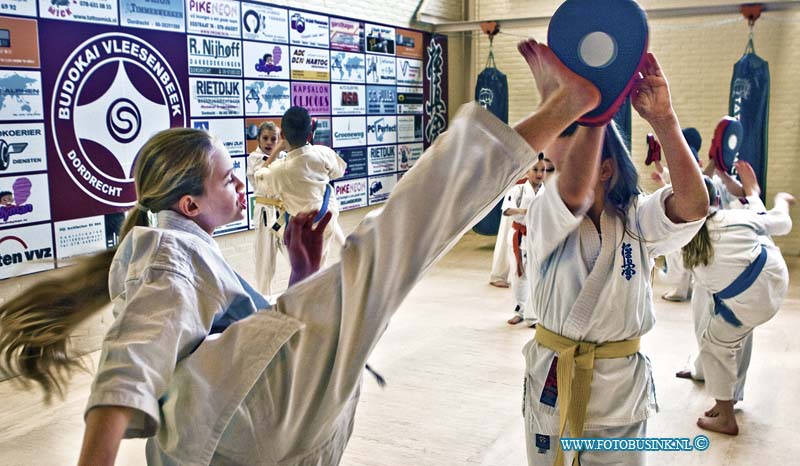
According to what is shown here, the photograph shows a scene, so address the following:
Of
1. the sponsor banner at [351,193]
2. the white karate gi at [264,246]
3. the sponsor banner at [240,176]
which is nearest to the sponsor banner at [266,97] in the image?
the sponsor banner at [240,176]

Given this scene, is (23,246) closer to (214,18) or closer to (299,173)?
(299,173)

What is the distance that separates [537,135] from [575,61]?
19.1 inches

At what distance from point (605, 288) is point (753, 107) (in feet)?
21.7

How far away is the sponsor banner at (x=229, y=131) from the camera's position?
639 centimetres

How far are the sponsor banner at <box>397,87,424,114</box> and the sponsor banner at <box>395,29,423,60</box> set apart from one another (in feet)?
1.39

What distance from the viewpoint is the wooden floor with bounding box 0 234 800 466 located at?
3721 mm

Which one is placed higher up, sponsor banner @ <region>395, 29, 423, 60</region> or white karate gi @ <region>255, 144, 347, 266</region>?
sponsor banner @ <region>395, 29, 423, 60</region>

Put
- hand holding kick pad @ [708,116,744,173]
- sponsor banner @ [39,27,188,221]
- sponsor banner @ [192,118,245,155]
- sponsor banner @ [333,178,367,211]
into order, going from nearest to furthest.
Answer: hand holding kick pad @ [708,116,744,173], sponsor banner @ [39,27,188,221], sponsor banner @ [192,118,245,155], sponsor banner @ [333,178,367,211]

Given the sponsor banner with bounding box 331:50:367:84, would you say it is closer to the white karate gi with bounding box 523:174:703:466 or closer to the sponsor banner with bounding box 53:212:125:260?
the sponsor banner with bounding box 53:212:125:260

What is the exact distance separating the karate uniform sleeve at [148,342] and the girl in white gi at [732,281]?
3232 mm

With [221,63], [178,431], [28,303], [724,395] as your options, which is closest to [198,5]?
[221,63]

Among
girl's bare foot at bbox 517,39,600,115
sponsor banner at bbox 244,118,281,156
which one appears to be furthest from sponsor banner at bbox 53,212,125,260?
girl's bare foot at bbox 517,39,600,115

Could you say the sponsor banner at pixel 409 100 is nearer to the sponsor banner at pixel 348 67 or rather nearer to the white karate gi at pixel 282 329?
the sponsor banner at pixel 348 67

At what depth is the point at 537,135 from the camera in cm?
82
